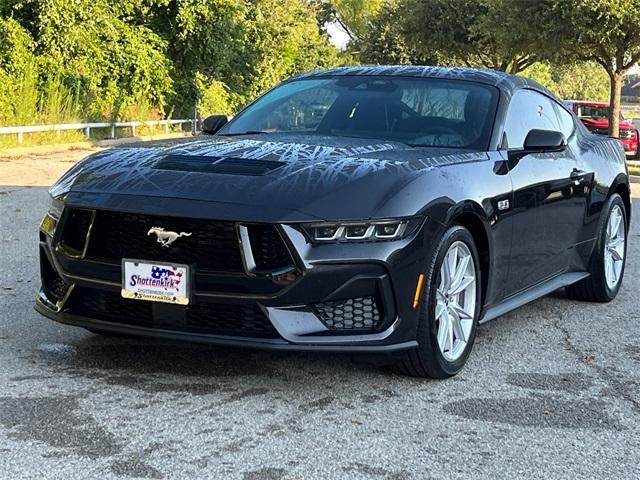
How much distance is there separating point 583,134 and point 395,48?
44.0 metres

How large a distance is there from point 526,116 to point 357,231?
2.21 meters

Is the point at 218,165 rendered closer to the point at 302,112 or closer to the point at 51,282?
the point at 51,282

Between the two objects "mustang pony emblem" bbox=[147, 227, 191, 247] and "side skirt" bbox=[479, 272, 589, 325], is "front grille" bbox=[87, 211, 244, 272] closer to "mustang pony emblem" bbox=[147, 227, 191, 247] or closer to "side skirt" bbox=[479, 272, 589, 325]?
"mustang pony emblem" bbox=[147, 227, 191, 247]

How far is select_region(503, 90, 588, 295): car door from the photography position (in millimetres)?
5141

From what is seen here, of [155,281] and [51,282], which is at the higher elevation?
[155,281]

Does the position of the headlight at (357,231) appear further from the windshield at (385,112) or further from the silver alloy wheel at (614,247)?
the silver alloy wheel at (614,247)

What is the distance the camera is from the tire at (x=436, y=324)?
13.8ft

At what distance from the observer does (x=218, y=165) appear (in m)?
4.21

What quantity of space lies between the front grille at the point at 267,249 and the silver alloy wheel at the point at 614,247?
3.41m

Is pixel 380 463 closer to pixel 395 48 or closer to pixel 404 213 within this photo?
pixel 404 213

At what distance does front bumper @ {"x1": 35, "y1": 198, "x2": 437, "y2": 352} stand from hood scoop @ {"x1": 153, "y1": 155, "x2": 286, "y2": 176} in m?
0.43

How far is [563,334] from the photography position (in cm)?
566

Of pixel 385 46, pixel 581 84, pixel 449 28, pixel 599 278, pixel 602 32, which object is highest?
pixel 449 28

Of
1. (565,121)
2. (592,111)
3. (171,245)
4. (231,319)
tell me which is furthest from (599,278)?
(592,111)
